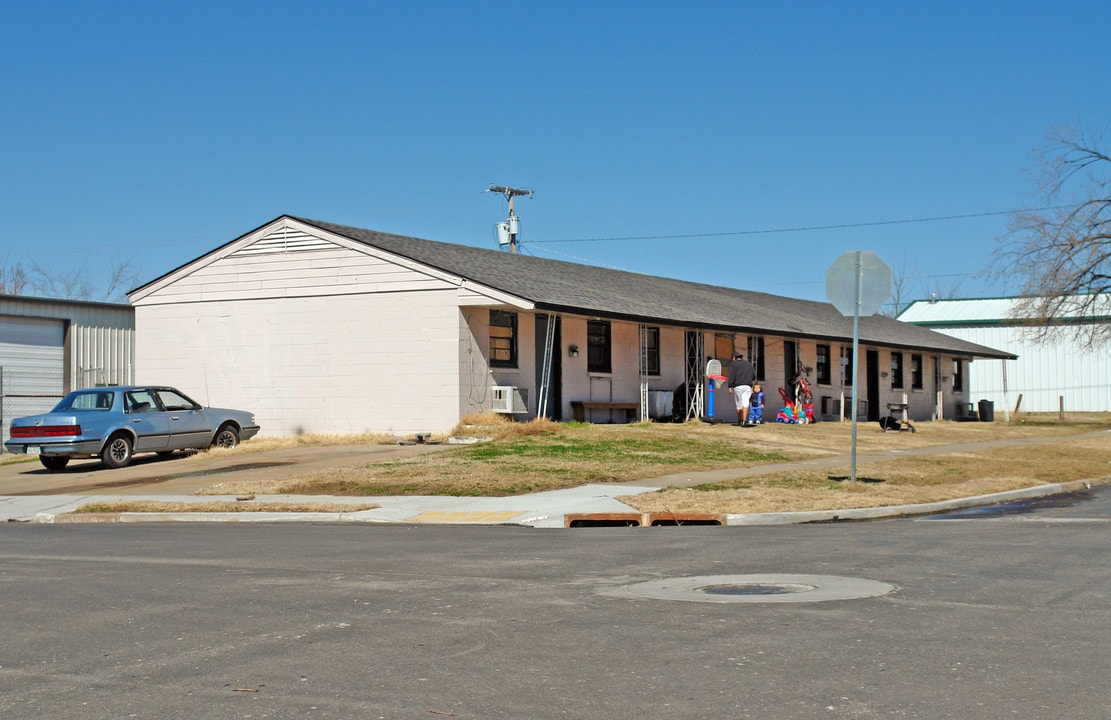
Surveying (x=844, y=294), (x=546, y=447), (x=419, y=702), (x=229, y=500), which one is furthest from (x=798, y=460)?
(x=419, y=702)

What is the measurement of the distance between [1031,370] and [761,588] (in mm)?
53070

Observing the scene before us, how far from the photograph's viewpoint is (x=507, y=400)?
1051 inches

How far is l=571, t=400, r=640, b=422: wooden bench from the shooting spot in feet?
96.2

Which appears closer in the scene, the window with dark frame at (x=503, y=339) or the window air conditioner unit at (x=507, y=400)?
the window air conditioner unit at (x=507, y=400)

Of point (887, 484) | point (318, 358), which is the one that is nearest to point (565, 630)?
point (887, 484)

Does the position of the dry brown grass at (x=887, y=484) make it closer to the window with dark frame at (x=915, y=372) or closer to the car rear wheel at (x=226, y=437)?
the car rear wheel at (x=226, y=437)

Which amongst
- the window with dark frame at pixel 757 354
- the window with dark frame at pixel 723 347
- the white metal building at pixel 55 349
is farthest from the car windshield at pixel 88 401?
the window with dark frame at pixel 757 354

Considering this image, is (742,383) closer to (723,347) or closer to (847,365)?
(723,347)

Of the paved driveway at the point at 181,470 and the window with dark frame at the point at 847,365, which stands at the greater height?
the window with dark frame at the point at 847,365

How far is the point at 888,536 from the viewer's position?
11.9 metres

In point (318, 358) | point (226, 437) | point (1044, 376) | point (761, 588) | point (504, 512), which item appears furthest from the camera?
point (1044, 376)

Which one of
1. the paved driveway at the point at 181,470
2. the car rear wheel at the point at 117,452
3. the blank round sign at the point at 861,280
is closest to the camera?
the blank round sign at the point at 861,280

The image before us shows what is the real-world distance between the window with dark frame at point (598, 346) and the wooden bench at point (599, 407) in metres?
0.90

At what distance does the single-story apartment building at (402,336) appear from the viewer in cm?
2667
